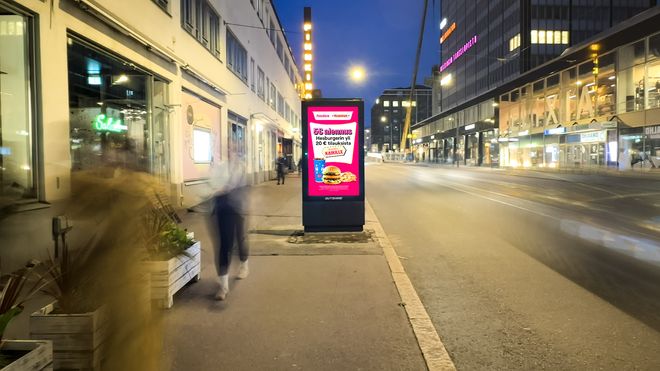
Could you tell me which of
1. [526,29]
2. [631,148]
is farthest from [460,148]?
[631,148]

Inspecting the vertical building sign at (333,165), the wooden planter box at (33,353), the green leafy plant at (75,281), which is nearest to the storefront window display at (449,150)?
the vertical building sign at (333,165)

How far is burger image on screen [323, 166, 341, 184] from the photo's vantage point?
32.1 feet

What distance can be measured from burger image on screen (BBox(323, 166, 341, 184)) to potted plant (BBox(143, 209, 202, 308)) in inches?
163

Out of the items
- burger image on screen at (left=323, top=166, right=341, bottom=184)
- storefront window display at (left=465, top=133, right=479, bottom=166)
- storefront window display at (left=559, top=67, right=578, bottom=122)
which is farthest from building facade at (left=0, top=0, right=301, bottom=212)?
storefront window display at (left=465, top=133, right=479, bottom=166)

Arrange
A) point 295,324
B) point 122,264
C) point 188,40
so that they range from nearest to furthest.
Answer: point 122,264
point 295,324
point 188,40

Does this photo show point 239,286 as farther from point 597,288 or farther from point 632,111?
point 632,111

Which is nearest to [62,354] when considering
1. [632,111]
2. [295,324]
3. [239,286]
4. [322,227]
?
[295,324]

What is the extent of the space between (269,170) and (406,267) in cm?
2802

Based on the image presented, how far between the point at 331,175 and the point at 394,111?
173 meters

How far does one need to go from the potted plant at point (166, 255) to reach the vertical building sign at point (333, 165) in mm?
4034

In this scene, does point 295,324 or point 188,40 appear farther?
point 188,40

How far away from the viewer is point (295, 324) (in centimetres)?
482

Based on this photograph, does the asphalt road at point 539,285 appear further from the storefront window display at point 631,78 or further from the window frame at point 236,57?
the storefront window display at point 631,78

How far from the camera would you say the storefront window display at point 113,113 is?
941 cm
